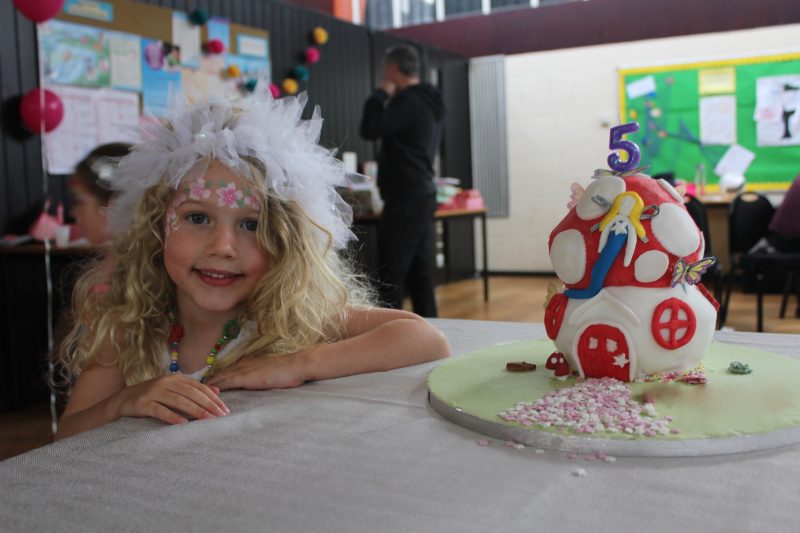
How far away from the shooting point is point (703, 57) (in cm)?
647

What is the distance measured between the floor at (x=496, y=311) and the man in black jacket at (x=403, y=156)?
1005mm

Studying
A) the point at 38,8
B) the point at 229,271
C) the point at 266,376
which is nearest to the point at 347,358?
the point at 266,376

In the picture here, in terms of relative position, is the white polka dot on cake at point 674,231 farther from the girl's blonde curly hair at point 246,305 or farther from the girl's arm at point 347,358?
the girl's blonde curly hair at point 246,305

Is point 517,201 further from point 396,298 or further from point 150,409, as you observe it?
point 150,409

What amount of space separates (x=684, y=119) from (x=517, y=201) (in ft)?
5.31

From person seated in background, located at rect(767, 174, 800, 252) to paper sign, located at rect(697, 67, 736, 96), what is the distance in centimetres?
241

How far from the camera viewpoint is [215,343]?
126 centimetres

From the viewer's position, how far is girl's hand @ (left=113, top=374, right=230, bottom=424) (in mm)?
897

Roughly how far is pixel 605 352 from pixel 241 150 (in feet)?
1.99

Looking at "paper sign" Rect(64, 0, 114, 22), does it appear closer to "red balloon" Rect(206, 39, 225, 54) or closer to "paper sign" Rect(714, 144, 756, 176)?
"red balloon" Rect(206, 39, 225, 54)

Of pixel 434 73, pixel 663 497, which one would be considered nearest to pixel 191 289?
pixel 663 497

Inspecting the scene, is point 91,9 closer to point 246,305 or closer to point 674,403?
point 246,305

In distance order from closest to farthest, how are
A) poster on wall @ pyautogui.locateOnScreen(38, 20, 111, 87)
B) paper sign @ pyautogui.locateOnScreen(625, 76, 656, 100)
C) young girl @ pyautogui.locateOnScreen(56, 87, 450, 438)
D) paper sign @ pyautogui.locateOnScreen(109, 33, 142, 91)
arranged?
1. young girl @ pyautogui.locateOnScreen(56, 87, 450, 438)
2. poster on wall @ pyautogui.locateOnScreen(38, 20, 111, 87)
3. paper sign @ pyautogui.locateOnScreen(109, 33, 142, 91)
4. paper sign @ pyautogui.locateOnScreen(625, 76, 656, 100)

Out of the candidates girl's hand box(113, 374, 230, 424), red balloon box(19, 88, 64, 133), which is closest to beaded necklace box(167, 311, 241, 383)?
girl's hand box(113, 374, 230, 424)
